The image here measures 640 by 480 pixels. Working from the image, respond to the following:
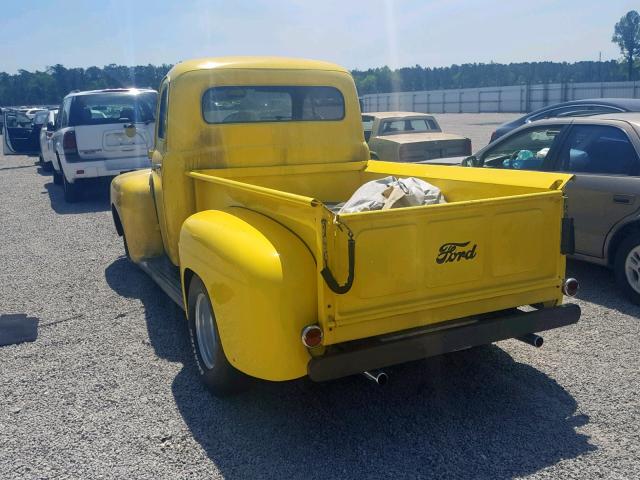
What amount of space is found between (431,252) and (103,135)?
9499mm

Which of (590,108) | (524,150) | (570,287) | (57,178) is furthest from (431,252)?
(57,178)

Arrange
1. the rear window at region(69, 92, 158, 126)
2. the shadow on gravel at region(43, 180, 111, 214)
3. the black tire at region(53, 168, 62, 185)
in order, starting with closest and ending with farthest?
the rear window at region(69, 92, 158, 126) → the shadow on gravel at region(43, 180, 111, 214) → the black tire at region(53, 168, 62, 185)

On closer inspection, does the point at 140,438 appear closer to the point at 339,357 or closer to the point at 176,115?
the point at 339,357

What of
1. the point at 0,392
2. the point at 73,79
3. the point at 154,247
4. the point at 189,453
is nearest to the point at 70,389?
the point at 0,392

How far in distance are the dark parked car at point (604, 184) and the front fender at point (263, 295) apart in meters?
3.45

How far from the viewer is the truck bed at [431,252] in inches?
129

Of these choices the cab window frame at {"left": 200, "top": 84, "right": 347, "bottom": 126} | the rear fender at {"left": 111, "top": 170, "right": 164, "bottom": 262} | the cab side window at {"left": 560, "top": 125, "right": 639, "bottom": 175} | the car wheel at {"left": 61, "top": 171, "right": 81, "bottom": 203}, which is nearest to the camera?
the cab window frame at {"left": 200, "top": 84, "right": 347, "bottom": 126}

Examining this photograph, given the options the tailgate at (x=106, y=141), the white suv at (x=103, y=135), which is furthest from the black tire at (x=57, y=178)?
the tailgate at (x=106, y=141)

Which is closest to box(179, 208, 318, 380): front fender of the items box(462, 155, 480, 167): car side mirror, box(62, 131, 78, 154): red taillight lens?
box(462, 155, 480, 167): car side mirror

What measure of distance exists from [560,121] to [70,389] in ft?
16.9

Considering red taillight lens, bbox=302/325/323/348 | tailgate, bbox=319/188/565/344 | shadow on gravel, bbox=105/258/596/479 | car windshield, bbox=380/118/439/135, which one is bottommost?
shadow on gravel, bbox=105/258/596/479

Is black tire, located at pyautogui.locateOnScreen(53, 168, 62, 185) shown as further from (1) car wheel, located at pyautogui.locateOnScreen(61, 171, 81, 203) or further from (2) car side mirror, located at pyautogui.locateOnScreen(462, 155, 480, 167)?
(2) car side mirror, located at pyautogui.locateOnScreen(462, 155, 480, 167)

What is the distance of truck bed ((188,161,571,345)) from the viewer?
327 centimetres

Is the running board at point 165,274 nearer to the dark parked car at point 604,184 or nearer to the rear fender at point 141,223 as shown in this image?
the rear fender at point 141,223
